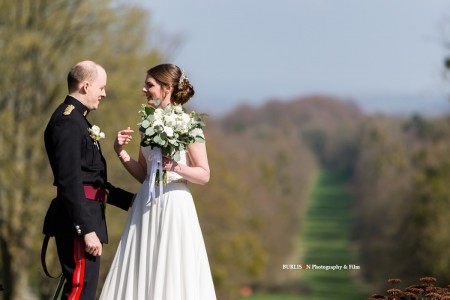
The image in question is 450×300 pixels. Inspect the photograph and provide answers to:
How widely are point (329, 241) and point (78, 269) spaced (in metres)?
101

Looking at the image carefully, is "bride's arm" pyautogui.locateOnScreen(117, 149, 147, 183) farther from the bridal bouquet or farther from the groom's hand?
the groom's hand

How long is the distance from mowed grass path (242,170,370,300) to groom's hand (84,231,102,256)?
49.7 m

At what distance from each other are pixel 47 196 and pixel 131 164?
19.3m

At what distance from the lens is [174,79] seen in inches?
252

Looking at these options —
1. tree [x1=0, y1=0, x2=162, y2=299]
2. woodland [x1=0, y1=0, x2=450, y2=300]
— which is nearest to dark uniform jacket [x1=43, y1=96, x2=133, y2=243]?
woodland [x1=0, y1=0, x2=450, y2=300]

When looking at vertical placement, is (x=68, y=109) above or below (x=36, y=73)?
below

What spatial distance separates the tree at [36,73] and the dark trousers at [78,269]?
770 inches

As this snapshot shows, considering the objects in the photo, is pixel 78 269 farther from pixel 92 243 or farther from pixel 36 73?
pixel 36 73

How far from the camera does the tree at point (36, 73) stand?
85.5 ft

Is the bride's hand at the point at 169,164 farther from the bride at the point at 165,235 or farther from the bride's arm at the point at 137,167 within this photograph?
the bride's arm at the point at 137,167

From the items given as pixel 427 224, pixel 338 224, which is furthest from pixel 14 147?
pixel 338 224

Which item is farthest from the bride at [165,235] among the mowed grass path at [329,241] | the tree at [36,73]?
the mowed grass path at [329,241]

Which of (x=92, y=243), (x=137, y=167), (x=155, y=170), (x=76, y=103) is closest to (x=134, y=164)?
(x=137, y=167)

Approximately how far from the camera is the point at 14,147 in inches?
1054
